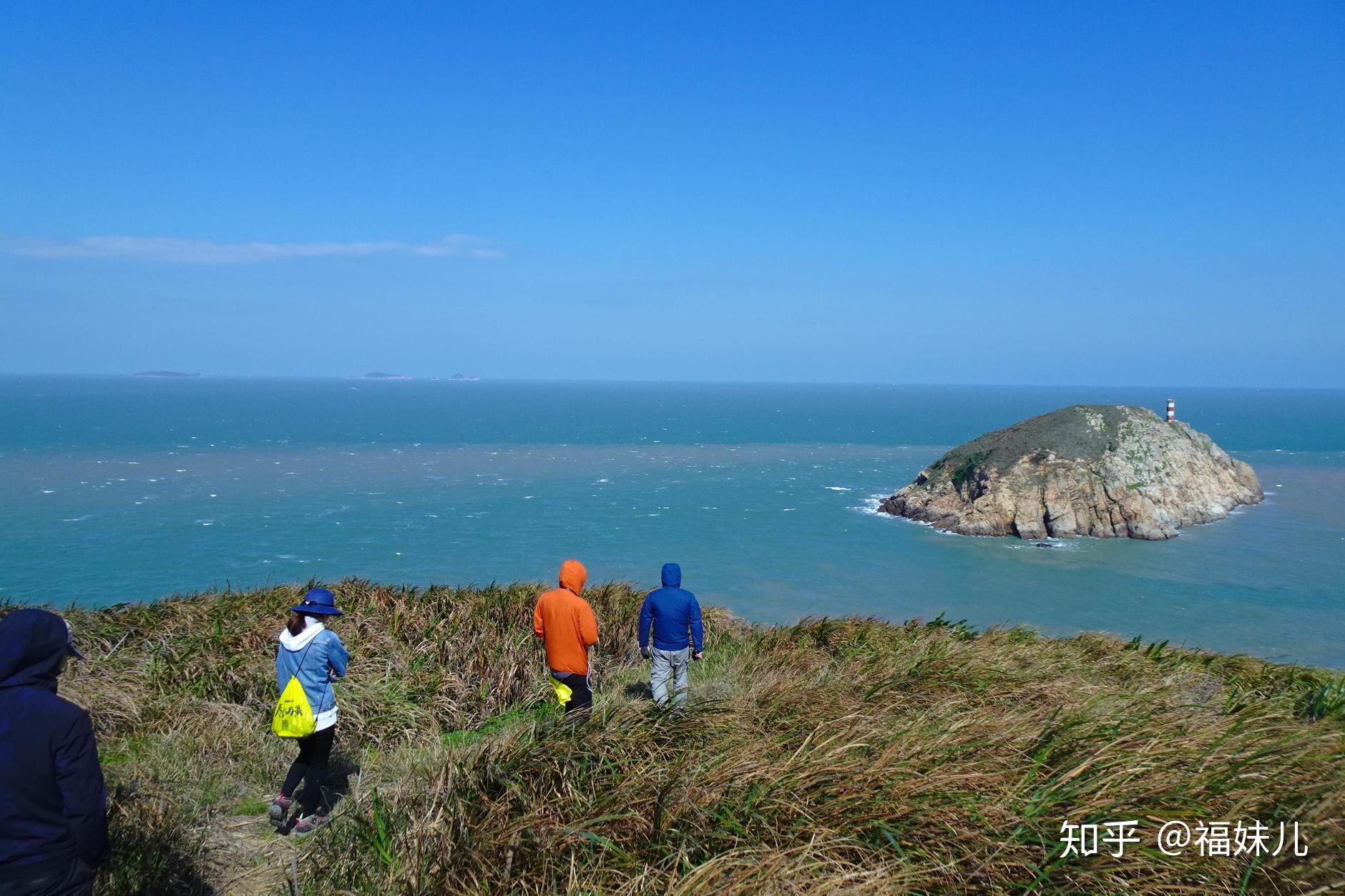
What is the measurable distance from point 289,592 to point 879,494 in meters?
54.4

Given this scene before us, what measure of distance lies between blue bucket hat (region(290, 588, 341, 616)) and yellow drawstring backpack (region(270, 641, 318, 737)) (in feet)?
0.82

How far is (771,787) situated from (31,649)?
371 cm

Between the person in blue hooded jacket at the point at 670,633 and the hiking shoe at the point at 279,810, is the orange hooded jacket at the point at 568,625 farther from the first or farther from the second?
the hiking shoe at the point at 279,810

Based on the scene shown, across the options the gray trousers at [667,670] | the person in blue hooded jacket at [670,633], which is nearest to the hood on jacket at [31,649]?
the person in blue hooded jacket at [670,633]

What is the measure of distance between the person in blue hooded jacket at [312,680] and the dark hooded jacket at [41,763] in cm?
255

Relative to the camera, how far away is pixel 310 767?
6133 mm

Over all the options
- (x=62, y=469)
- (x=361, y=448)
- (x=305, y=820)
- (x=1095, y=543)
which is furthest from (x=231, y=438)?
(x=305, y=820)

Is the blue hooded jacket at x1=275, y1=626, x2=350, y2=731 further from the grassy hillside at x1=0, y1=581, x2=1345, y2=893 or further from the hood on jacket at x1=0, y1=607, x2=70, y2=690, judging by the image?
the hood on jacket at x1=0, y1=607, x2=70, y2=690

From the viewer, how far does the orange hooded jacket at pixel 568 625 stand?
277 inches

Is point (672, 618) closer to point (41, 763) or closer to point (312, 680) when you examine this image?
point (312, 680)

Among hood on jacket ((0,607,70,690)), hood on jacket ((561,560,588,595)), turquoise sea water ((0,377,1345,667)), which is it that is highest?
hood on jacket ((0,607,70,690))

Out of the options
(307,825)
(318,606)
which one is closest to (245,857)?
(307,825)

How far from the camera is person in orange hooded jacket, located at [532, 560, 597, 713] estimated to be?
23.1ft

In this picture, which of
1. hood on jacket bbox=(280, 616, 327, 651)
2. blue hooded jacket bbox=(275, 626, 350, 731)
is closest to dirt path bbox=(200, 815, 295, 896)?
blue hooded jacket bbox=(275, 626, 350, 731)
